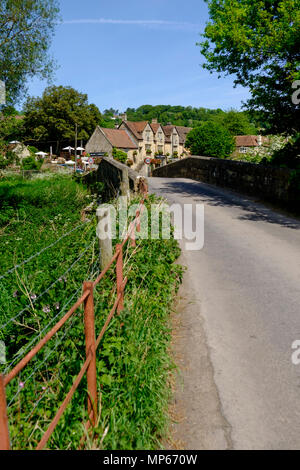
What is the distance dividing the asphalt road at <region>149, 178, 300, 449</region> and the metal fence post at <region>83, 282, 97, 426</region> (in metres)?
0.81

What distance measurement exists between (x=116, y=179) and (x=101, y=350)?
8459mm

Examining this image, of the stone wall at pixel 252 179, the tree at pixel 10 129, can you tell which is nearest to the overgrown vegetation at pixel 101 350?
the stone wall at pixel 252 179

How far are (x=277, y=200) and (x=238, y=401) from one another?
11773 millimetres

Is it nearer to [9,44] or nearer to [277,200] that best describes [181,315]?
[277,200]

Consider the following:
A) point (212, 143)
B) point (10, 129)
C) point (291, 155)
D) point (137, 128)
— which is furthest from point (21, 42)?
point (137, 128)

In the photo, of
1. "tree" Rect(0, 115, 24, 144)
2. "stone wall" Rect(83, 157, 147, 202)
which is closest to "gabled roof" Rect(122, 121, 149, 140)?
"tree" Rect(0, 115, 24, 144)

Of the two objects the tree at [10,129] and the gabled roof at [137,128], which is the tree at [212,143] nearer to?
the tree at [10,129]

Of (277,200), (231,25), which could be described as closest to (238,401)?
(277,200)

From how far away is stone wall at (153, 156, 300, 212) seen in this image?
13.6 m

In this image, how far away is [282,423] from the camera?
11.4ft

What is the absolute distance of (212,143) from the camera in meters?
40.5

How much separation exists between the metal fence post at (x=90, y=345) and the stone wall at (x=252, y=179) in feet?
37.3

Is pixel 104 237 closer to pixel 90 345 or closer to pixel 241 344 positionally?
pixel 90 345
